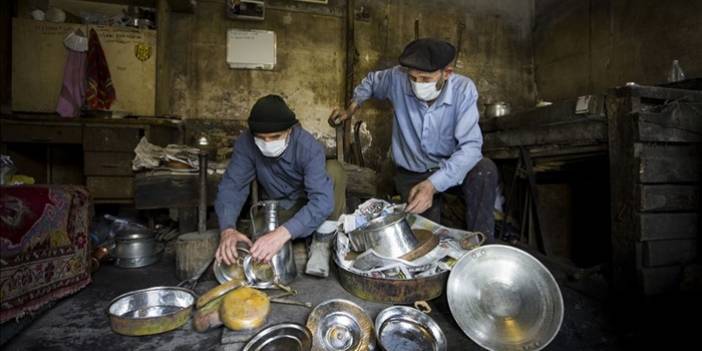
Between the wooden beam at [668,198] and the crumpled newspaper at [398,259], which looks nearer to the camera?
the crumpled newspaper at [398,259]

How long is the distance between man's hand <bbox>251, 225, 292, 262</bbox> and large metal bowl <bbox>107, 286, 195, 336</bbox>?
45 centimetres

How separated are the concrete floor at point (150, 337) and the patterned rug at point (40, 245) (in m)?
0.11

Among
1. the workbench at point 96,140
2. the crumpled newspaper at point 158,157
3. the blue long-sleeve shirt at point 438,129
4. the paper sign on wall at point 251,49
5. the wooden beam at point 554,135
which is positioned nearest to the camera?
the blue long-sleeve shirt at point 438,129

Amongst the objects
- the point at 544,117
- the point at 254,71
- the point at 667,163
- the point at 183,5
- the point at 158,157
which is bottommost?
the point at 667,163

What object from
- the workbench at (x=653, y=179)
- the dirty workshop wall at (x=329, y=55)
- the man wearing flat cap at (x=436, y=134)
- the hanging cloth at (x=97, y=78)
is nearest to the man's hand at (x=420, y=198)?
the man wearing flat cap at (x=436, y=134)

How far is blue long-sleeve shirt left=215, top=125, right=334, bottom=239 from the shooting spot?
2.39m

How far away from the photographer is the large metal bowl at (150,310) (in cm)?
177

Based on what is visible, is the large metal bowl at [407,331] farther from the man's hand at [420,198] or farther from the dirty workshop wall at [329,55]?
the dirty workshop wall at [329,55]

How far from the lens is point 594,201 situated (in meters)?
3.66

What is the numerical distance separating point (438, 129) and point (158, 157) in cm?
284

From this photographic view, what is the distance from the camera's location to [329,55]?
526 centimetres

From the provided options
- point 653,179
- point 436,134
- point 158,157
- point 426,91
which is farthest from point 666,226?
point 158,157

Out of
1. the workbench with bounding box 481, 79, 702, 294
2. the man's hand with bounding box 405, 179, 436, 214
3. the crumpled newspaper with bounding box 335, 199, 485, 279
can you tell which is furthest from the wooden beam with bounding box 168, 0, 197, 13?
the workbench with bounding box 481, 79, 702, 294

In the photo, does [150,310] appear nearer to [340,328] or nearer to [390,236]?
[340,328]
